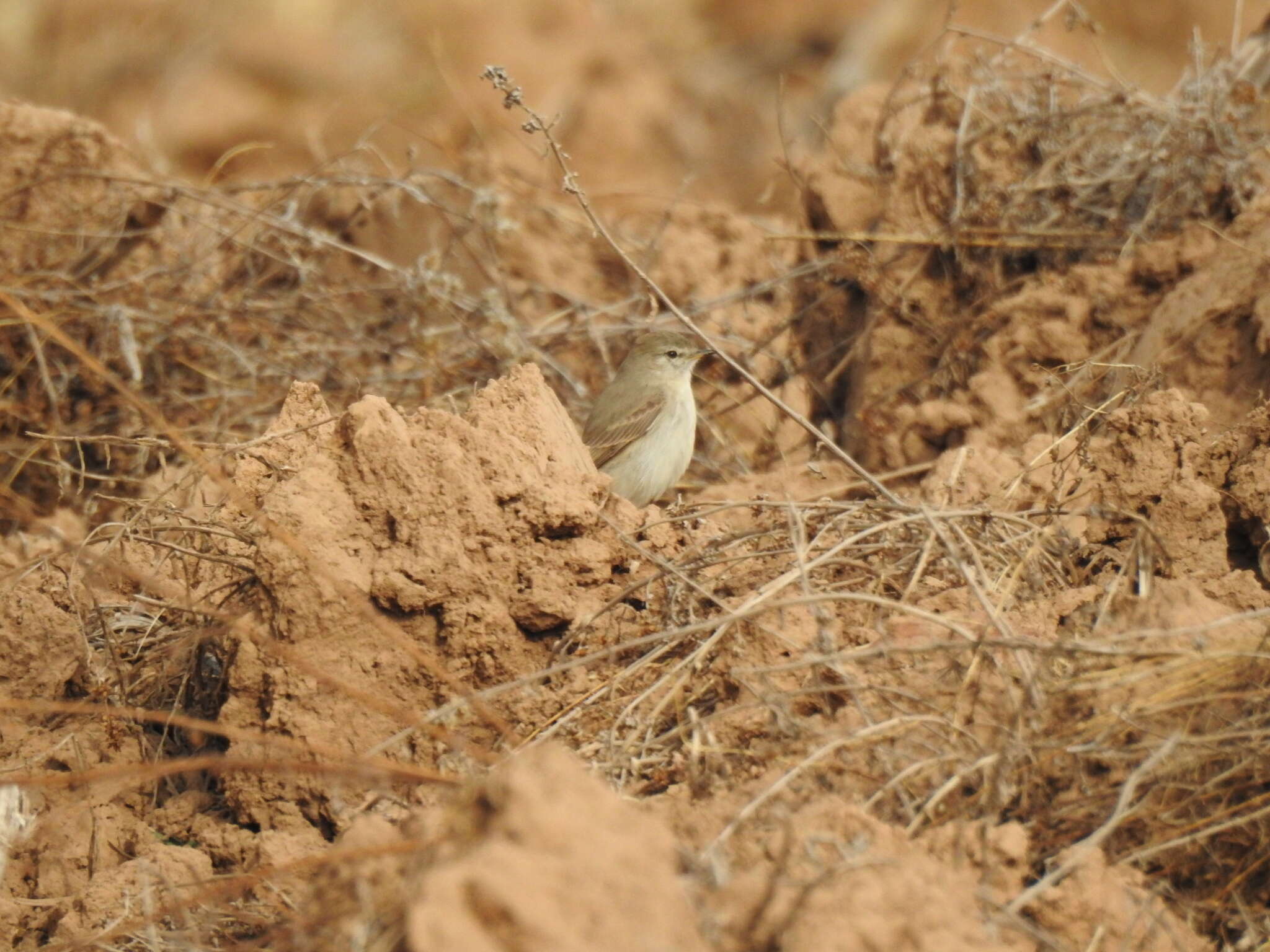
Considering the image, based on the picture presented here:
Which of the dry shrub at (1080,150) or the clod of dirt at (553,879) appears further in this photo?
the dry shrub at (1080,150)

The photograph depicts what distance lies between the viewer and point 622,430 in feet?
22.5

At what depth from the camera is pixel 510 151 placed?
11.5 metres

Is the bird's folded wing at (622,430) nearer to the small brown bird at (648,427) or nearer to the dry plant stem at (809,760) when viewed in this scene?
the small brown bird at (648,427)

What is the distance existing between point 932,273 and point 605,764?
4360mm

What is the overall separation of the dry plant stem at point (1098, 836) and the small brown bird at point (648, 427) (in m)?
3.60

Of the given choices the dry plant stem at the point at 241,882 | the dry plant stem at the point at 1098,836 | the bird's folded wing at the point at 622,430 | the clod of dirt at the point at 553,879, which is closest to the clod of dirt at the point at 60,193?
the bird's folded wing at the point at 622,430

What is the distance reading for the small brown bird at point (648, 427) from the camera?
6.84 m

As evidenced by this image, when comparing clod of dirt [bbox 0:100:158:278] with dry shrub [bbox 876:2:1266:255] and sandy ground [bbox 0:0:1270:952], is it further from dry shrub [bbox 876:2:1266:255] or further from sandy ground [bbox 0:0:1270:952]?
dry shrub [bbox 876:2:1266:255]

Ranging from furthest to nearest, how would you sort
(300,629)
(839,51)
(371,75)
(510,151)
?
(839,51) → (371,75) → (510,151) → (300,629)

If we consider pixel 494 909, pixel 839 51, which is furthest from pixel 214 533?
pixel 839 51

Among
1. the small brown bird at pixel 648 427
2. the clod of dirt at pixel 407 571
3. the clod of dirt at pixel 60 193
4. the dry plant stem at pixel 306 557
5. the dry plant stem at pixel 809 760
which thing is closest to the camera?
the dry plant stem at pixel 809 760

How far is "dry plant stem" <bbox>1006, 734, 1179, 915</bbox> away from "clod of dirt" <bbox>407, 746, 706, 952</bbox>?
36.1 inches

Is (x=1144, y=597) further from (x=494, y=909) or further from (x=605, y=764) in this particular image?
(x=494, y=909)

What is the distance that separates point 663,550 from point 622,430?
1.99m
